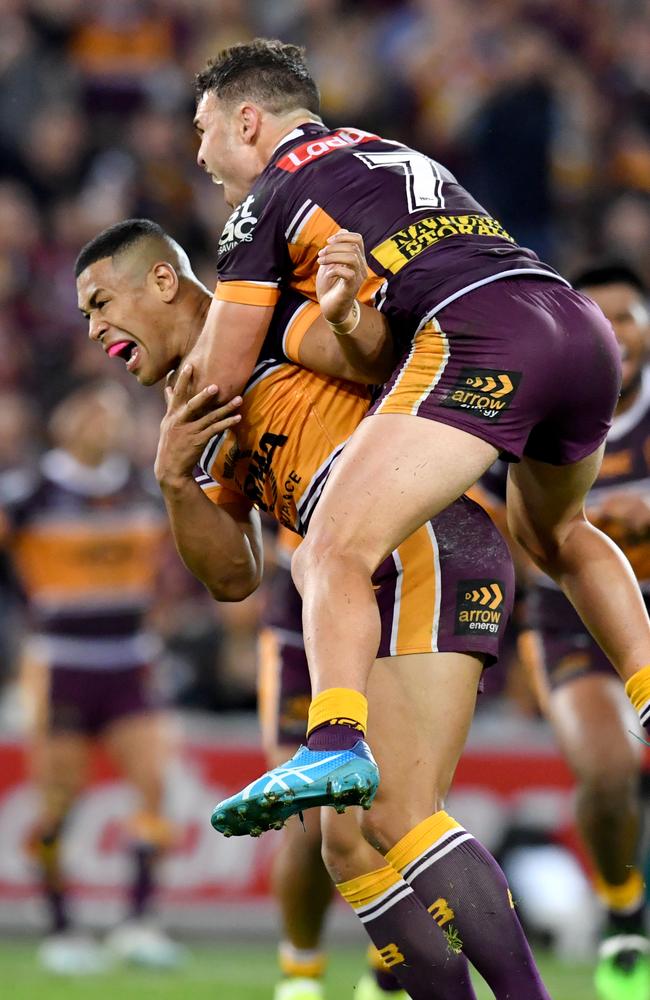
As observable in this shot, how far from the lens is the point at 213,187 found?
13.2 meters

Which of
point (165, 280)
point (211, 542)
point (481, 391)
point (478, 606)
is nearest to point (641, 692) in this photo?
point (478, 606)

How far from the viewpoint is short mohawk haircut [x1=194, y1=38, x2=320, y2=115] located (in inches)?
181

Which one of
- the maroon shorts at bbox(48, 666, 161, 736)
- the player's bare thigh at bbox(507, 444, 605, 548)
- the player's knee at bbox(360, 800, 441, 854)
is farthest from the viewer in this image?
the maroon shorts at bbox(48, 666, 161, 736)

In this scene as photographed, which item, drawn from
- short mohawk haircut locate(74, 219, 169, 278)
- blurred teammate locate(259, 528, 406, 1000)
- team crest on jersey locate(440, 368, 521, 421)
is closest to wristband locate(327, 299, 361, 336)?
team crest on jersey locate(440, 368, 521, 421)

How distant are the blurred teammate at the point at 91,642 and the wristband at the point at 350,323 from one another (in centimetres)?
551

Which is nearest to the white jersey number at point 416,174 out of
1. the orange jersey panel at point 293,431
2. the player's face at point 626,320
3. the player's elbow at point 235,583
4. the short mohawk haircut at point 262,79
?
the short mohawk haircut at point 262,79

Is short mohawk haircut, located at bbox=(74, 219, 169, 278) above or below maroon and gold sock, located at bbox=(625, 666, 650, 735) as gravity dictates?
above

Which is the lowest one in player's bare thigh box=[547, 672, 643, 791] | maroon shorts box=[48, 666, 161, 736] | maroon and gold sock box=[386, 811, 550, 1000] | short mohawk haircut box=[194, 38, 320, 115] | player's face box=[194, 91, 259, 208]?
maroon shorts box=[48, 666, 161, 736]

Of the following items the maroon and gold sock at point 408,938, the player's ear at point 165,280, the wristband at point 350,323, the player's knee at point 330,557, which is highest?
the wristband at point 350,323

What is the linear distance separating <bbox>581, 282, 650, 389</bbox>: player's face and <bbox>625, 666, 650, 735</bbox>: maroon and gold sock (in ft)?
7.79

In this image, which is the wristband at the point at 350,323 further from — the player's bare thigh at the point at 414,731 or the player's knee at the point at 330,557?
the player's bare thigh at the point at 414,731

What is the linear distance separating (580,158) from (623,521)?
829 centimetres

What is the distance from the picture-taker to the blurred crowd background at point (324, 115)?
489 inches

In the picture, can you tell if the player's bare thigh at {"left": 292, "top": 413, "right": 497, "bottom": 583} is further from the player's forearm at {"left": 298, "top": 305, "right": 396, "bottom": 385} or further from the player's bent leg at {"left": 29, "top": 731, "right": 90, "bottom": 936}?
the player's bent leg at {"left": 29, "top": 731, "right": 90, "bottom": 936}
